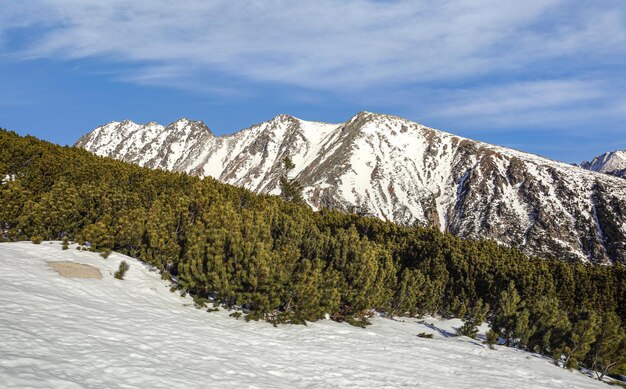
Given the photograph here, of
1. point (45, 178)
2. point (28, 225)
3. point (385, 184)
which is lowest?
point (28, 225)

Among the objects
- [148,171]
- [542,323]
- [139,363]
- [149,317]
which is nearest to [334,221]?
[148,171]

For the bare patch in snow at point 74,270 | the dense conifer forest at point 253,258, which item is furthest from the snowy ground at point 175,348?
the dense conifer forest at point 253,258

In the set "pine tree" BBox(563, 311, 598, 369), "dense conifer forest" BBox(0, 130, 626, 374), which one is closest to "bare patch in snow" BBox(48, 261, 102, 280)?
"dense conifer forest" BBox(0, 130, 626, 374)

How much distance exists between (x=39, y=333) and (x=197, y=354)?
10.7 feet

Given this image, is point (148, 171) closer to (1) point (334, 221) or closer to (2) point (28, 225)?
(2) point (28, 225)

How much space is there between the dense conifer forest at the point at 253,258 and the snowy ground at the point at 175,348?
0.95 m

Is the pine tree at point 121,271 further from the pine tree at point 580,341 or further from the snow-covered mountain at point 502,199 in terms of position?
the snow-covered mountain at point 502,199

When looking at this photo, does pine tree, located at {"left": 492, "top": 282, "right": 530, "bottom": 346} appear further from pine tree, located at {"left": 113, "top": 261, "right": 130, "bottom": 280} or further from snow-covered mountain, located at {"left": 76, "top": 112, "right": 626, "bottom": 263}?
snow-covered mountain, located at {"left": 76, "top": 112, "right": 626, "bottom": 263}

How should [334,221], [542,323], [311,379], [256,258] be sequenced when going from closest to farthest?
[311,379]
[256,258]
[542,323]
[334,221]

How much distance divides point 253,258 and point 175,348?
480cm

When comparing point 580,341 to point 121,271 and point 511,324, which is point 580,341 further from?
point 121,271

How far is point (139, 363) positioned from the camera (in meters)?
8.24

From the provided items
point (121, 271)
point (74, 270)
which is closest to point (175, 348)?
point (121, 271)

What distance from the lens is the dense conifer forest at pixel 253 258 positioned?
14883 millimetres
